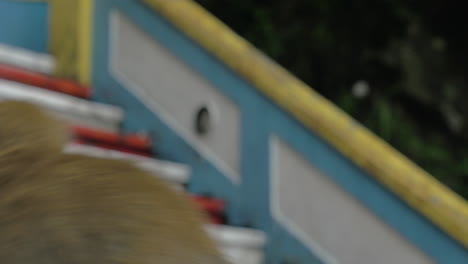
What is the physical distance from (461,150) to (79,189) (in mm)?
3327

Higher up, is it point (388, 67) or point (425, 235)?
Answer: point (388, 67)

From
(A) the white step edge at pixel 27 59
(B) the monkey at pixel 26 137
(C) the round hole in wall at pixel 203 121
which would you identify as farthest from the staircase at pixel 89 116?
(B) the monkey at pixel 26 137

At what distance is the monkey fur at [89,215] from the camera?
0.38 meters

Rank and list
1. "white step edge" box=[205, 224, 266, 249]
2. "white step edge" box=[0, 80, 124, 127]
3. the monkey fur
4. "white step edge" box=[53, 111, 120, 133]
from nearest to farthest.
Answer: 1. the monkey fur
2. "white step edge" box=[205, 224, 266, 249]
3. "white step edge" box=[0, 80, 124, 127]
4. "white step edge" box=[53, 111, 120, 133]

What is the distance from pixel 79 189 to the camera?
0.40 metres

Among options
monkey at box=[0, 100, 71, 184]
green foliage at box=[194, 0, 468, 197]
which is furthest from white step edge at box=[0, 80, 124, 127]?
monkey at box=[0, 100, 71, 184]

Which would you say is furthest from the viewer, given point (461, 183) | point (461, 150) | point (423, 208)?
point (461, 150)

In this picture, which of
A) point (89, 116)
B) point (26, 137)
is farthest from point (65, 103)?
point (26, 137)

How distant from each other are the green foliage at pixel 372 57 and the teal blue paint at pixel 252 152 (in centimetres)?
107

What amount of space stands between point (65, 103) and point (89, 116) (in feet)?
0.37

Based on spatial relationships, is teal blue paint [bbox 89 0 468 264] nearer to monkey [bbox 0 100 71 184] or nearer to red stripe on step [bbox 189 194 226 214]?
red stripe on step [bbox 189 194 226 214]

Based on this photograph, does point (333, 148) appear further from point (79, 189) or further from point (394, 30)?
point (394, 30)

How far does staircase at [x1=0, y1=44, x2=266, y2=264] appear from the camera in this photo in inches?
78.0

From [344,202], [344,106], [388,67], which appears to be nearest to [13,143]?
[344,202]
